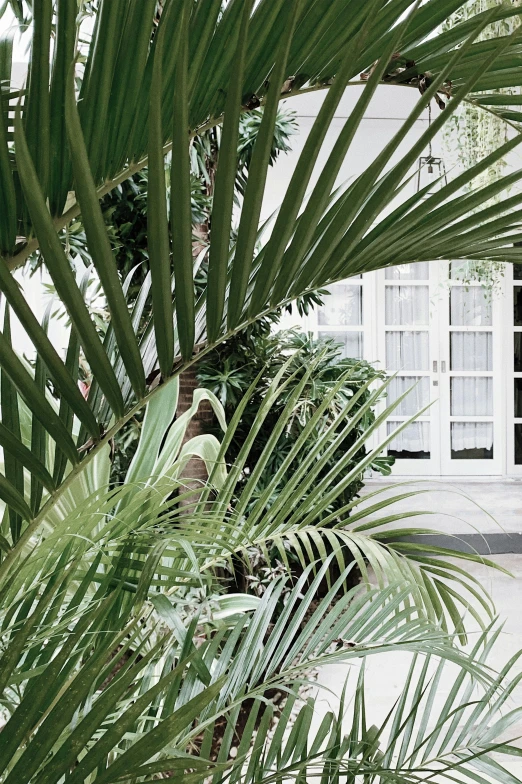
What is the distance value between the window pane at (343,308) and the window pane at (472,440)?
1.35 metres

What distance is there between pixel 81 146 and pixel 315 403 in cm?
297

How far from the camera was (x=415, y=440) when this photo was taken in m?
6.67

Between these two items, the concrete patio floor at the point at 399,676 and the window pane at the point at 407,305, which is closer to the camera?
the concrete patio floor at the point at 399,676

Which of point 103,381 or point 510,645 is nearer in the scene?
point 103,381

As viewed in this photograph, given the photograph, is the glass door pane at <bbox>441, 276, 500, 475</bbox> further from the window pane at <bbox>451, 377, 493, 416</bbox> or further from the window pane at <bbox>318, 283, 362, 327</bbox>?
the window pane at <bbox>318, 283, 362, 327</bbox>

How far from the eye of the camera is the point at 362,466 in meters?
1.18

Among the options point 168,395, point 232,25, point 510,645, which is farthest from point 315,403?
point 232,25

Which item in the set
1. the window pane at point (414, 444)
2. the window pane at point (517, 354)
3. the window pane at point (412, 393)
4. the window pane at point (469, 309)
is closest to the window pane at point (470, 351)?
the window pane at point (469, 309)

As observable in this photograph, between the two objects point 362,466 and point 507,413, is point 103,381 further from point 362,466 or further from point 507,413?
point 507,413

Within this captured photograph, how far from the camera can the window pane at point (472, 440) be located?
6676 mm

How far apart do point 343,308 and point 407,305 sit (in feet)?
1.95

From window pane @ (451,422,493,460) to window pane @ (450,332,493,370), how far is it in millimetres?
536

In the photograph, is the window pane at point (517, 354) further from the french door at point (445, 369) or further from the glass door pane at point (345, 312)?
the glass door pane at point (345, 312)

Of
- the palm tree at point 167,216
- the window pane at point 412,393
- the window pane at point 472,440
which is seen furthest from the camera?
the window pane at point 472,440
